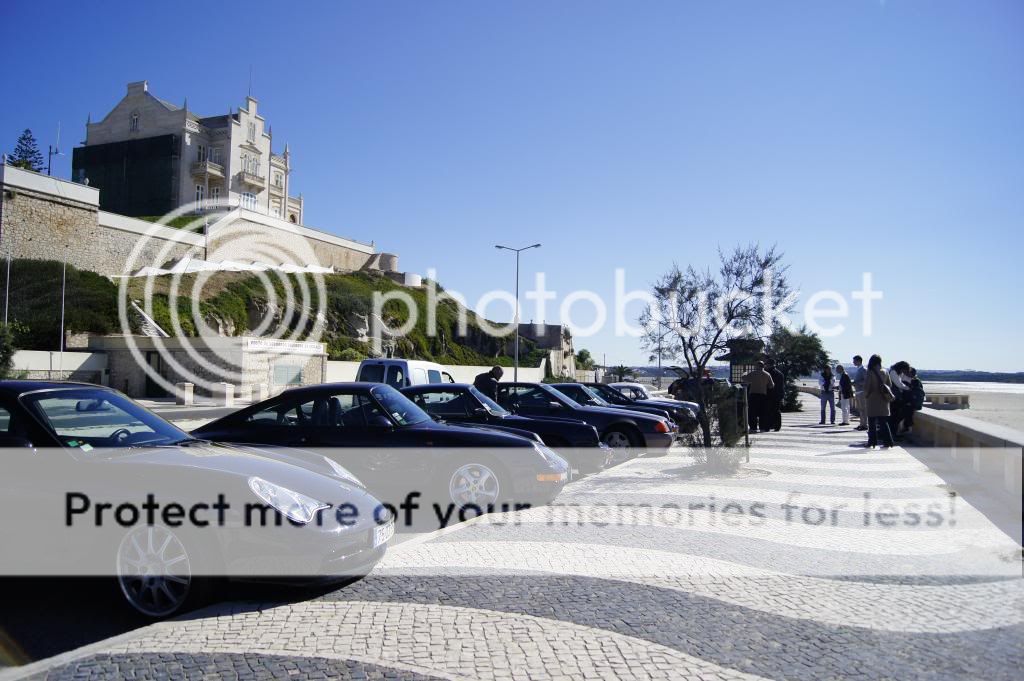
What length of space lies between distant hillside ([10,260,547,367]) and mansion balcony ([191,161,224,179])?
1407cm

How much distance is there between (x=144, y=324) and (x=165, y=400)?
14204 millimetres

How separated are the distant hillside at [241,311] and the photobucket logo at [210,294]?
0.24m

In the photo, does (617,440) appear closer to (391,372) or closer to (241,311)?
(391,372)

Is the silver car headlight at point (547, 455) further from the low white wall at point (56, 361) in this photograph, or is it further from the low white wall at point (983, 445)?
the low white wall at point (56, 361)

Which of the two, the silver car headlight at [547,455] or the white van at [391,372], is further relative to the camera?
the white van at [391,372]

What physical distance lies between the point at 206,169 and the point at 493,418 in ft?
260

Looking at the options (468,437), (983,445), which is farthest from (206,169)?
(983,445)

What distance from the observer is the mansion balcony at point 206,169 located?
79.2m

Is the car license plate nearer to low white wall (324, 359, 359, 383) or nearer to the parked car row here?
the parked car row

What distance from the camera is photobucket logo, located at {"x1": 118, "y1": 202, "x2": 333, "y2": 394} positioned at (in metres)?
41.2

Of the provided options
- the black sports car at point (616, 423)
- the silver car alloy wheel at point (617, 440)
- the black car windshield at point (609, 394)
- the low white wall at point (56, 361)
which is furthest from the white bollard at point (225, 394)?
the silver car alloy wheel at point (617, 440)

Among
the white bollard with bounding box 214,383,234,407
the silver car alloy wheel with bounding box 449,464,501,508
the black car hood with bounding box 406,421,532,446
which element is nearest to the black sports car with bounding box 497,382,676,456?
the black car hood with bounding box 406,421,532,446

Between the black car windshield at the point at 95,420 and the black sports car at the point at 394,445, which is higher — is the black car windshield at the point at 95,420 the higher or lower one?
the higher one

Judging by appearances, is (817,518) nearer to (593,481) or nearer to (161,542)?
(593,481)
